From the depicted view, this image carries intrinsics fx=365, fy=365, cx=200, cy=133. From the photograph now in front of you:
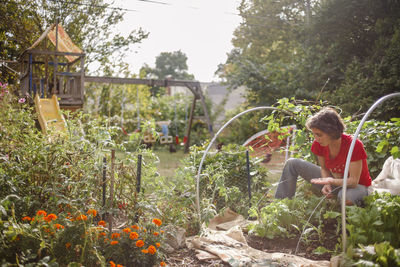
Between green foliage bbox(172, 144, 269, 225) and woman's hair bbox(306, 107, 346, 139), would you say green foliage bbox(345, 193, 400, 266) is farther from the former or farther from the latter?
green foliage bbox(172, 144, 269, 225)

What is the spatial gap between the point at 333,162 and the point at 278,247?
2.85 feet

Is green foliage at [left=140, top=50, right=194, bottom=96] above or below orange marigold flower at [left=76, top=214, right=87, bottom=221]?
above

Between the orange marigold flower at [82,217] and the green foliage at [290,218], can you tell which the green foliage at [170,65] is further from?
→ the orange marigold flower at [82,217]

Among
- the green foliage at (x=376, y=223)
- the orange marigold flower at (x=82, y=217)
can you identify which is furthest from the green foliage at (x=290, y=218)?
the orange marigold flower at (x=82, y=217)

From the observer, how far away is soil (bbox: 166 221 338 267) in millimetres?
2631

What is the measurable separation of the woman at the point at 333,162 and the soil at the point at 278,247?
0.33 meters

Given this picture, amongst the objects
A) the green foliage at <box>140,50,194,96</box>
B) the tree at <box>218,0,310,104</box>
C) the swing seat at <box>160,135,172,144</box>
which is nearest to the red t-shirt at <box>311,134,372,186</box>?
the tree at <box>218,0,310,104</box>

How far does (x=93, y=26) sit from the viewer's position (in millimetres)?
8070

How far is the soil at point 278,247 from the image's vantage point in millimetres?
2631

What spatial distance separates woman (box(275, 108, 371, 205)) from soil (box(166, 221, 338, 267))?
33 cm

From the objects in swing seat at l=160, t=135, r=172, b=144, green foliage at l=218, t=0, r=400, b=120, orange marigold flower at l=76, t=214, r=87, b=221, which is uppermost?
green foliage at l=218, t=0, r=400, b=120

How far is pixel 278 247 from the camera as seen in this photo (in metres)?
2.99

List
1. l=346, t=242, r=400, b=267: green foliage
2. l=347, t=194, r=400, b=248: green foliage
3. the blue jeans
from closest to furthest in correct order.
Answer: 1. l=346, t=242, r=400, b=267: green foliage
2. l=347, t=194, r=400, b=248: green foliage
3. the blue jeans

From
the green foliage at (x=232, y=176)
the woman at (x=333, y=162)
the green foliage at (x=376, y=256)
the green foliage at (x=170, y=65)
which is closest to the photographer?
Result: the green foliage at (x=376, y=256)
